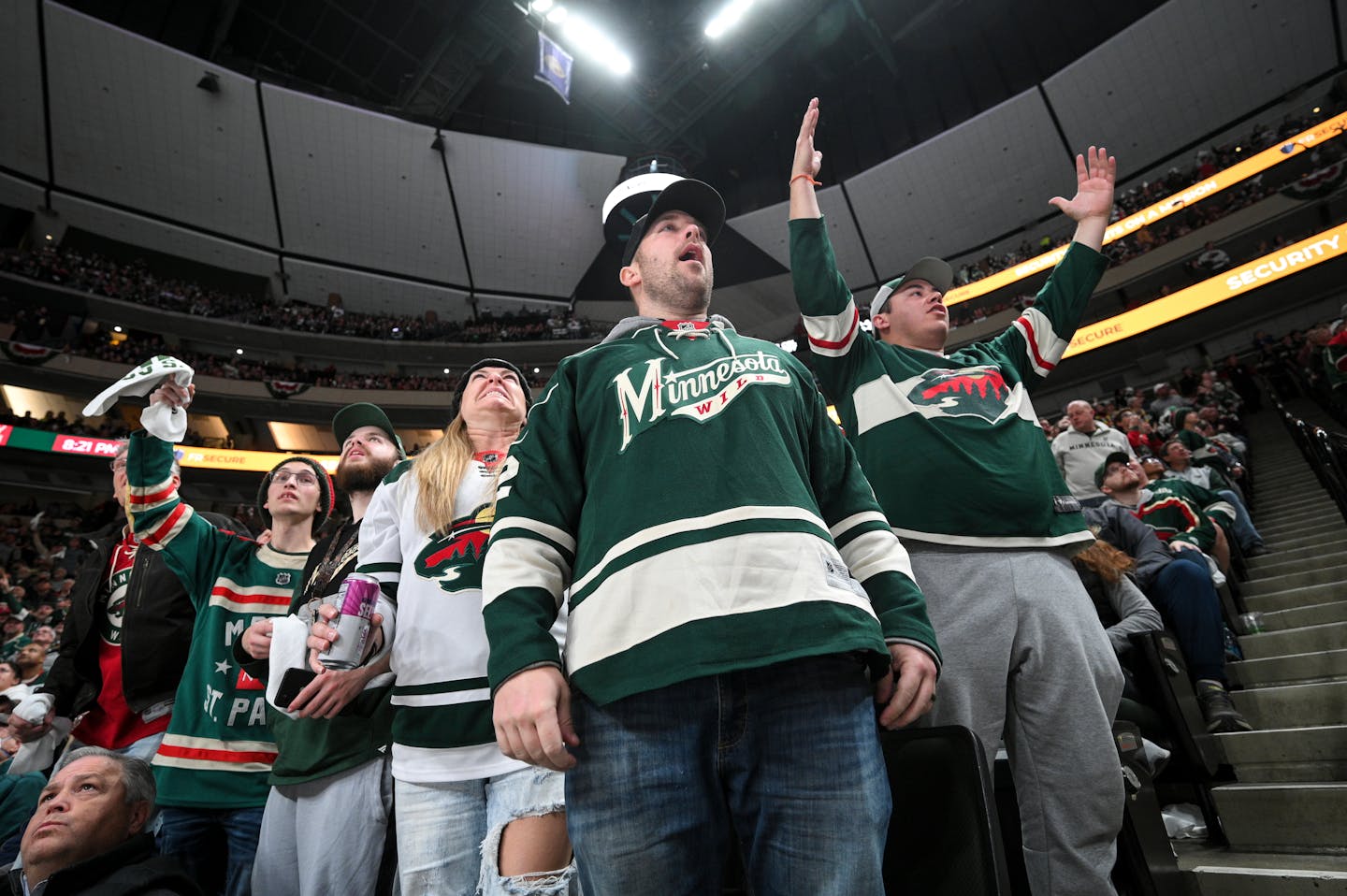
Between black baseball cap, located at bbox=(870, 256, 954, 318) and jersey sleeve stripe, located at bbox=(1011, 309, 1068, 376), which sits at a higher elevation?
black baseball cap, located at bbox=(870, 256, 954, 318)

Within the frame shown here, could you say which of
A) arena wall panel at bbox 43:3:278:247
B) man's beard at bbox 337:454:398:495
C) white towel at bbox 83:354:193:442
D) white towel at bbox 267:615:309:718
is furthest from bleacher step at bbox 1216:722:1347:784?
arena wall panel at bbox 43:3:278:247

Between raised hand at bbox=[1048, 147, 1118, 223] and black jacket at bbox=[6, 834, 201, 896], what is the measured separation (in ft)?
9.67

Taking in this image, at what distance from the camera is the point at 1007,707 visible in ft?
4.99

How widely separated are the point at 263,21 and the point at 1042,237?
22.8 m

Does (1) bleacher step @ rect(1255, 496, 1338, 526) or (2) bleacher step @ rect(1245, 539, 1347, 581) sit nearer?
(2) bleacher step @ rect(1245, 539, 1347, 581)

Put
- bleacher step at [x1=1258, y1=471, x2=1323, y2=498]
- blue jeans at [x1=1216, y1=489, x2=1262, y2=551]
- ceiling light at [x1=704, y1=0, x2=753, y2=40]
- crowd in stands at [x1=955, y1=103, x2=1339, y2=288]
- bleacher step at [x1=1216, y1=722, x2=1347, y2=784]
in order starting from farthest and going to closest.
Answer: ceiling light at [x1=704, y1=0, x2=753, y2=40] → crowd in stands at [x1=955, y1=103, x2=1339, y2=288] → bleacher step at [x1=1258, y1=471, x2=1323, y2=498] → blue jeans at [x1=1216, y1=489, x2=1262, y2=551] → bleacher step at [x1=1216, y1=722, x2=1347, y2=784]

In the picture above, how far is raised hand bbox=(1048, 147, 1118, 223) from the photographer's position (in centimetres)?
213

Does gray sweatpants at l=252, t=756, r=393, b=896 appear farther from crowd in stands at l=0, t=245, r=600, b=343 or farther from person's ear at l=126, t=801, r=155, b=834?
crowd in stands at l=0, t=245, r=600, b=343

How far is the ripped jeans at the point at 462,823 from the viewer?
4.44ft

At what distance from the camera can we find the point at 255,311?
20906 millimetres

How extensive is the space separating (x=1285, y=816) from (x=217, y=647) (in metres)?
3.40

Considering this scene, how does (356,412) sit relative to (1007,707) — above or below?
above

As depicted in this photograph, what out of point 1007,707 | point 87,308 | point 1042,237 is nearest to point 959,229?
point 1042,237

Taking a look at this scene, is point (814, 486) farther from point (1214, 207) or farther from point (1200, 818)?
point (1214, 207)
